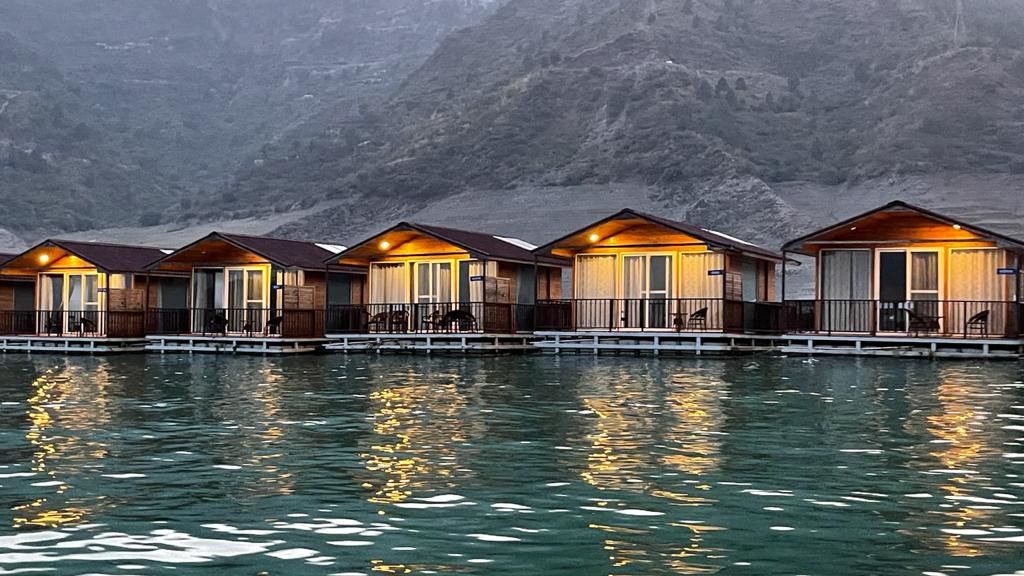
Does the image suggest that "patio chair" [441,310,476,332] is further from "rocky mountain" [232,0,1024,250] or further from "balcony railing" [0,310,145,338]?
"rocky mountain" [232,0,1024,250]

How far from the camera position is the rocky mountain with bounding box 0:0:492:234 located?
12431cm

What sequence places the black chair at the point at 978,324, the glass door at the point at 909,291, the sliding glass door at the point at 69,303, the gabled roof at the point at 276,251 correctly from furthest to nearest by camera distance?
the sliding glass door at the point at 69,303, the gabled roof at the point at 276,251, the glass door at the point at 909,291, the black chair at the point at 978,324

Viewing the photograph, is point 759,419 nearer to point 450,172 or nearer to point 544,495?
point 544,495

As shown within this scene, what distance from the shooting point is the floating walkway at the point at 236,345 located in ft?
117

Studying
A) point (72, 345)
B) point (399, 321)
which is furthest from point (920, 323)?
point (72, 345)

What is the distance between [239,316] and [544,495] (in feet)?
96.2

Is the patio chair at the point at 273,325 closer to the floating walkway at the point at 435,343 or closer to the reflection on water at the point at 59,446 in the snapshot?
the floating walkway at the point at 435,343

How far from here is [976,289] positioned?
29391 mm

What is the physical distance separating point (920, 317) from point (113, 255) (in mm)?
24472

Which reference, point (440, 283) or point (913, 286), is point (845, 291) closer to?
point (913, 286)

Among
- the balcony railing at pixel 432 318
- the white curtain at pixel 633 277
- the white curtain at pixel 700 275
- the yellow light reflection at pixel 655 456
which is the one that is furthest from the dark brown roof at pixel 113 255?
the yellow light reflection at pixel 655 456

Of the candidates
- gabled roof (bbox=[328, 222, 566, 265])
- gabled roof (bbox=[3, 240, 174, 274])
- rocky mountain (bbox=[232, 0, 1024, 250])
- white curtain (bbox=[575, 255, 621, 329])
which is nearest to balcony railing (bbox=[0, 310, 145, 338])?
gabled roof (bbox=[3, 240, 174, 274])

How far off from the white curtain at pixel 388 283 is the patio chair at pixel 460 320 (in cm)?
213

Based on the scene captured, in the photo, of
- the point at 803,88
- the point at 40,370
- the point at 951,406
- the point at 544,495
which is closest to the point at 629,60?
the point at 803,88
